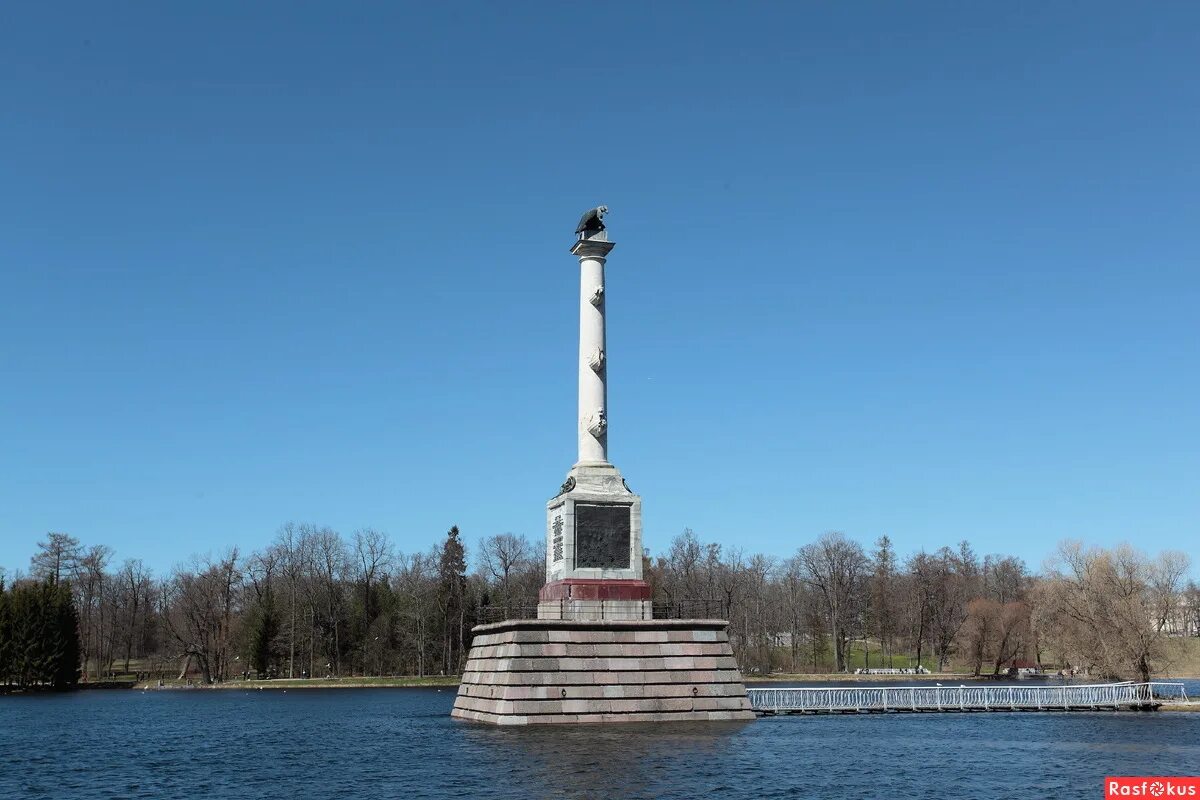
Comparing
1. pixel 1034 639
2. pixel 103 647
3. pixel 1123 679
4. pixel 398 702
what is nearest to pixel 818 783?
pixel 1123 679

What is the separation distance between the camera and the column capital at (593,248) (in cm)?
4066

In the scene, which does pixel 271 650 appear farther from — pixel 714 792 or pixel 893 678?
pixel 714 792

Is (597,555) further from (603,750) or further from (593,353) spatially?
(603,750)

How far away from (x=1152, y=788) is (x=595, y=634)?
18.9 m

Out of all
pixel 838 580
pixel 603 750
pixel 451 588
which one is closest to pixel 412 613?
pixel 451 588

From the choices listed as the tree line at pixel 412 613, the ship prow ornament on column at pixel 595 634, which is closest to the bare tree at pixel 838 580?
the tree line at pixel 412 613

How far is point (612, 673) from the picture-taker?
35.4 m

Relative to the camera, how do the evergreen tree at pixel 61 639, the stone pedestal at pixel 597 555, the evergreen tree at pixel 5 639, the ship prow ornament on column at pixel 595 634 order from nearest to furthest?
1. the ship prow ornament on column at pixel 595 634
2. the stone pedestal at pixel 597 555
3. the evergreen tree at pixel 5 639
4. the evergreen tree at pixel 61 639

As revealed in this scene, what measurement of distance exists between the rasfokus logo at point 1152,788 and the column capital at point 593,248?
2540 cm

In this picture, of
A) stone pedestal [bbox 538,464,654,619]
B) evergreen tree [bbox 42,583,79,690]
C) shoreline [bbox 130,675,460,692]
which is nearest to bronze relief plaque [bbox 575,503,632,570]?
stone pedestal [bbox 538,464,654,619]

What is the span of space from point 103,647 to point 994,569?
3615 inches

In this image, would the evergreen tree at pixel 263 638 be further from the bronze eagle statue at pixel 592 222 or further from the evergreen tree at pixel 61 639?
the bronze eagle statue at pixel 592 222

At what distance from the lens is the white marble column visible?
39.7 meters

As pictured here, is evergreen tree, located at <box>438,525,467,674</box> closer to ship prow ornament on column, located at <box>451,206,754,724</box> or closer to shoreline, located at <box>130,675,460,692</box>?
shoreline, located at <box>130,675,460,692</box>
